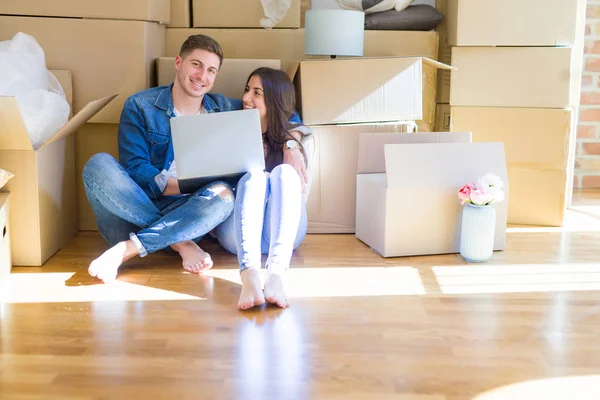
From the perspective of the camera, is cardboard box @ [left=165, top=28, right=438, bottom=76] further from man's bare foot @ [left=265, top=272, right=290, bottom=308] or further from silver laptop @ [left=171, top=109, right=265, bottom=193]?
man's bare foot @ [left=265, top=272, right=290, bottom=308]

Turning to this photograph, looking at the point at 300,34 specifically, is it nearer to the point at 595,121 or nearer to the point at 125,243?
the point at 125,243

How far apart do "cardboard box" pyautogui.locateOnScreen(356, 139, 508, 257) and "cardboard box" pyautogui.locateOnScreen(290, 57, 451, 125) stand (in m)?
0.33

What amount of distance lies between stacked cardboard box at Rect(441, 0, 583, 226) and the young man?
37.1 inches

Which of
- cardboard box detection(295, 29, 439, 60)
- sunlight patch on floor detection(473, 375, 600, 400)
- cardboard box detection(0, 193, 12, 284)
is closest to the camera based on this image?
sunlight patch on floor detection(473, 375, 600, 400)

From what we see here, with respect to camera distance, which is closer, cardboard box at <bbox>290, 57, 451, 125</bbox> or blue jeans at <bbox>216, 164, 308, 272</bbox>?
blue jeans at <bbox>216, 164, 308, 272</bbox>

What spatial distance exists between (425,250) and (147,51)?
1.26m

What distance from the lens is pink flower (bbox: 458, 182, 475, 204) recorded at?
2.41 metres

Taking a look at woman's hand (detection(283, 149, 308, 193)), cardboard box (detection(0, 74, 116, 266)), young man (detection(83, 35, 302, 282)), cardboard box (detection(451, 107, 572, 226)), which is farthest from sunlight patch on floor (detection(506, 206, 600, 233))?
cardboard box (detection(0, 74, 116, 266))

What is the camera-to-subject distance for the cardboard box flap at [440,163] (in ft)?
8.07

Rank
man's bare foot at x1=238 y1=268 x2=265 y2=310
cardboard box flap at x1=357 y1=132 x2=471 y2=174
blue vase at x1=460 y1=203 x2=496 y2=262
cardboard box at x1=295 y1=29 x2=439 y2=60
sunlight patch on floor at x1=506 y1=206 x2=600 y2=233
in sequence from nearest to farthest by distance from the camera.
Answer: man's bare foot at x1=238 y1=268 x2=265 y2=310 → blue vase at x1=460 y1=203 x2=496 y2=262 → cardboard box flap at x1=357 y1=132 x2=471 y2=174 → sunlight patch on floor at x1=506 y1=206 x2=600 y2=233 → cardboard box at x1=295 y1=29 x2=439 y2=60

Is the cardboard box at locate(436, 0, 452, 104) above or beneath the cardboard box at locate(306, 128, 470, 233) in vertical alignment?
above

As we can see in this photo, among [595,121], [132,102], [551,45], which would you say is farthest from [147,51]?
[595,121]

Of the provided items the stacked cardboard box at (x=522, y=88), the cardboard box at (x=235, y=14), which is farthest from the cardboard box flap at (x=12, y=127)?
the stacked cardboard box at (x=522, y=88)

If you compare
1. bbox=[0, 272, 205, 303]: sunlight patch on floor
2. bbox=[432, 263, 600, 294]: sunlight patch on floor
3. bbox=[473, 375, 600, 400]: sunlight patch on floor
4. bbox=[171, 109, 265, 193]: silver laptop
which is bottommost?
bbox=[473, 375, 600, 400]: sunlight patch on floor
